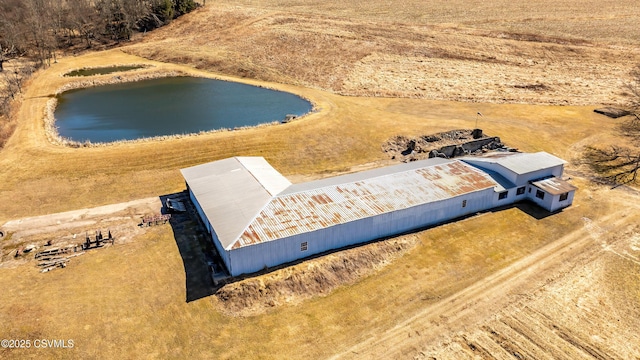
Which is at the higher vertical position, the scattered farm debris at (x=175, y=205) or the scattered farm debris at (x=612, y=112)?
the scattered farm debris at (x=175, y=205)

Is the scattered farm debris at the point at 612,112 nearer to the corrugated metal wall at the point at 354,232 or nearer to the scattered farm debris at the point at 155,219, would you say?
the corrugated metal wall at the point at 354,232

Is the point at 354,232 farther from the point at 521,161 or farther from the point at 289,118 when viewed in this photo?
the point at 289,118

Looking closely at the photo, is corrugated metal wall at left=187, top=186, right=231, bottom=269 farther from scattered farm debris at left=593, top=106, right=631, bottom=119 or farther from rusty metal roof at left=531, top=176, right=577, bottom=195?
scattered farm debris at left=593, top=106, right=631, bottom=119

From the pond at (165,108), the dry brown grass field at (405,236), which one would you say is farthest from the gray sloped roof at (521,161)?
the pond at (165,108)

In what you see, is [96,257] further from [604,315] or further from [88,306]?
[604,315]

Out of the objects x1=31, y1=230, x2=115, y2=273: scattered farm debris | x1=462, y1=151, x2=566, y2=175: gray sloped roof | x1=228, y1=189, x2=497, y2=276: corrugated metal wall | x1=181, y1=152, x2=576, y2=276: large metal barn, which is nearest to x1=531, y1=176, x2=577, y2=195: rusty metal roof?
x1=181, y1=152, x2=576, y2=276: large metal barn

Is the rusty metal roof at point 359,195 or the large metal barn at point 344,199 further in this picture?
the rusty metal roof at point 359,195
